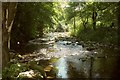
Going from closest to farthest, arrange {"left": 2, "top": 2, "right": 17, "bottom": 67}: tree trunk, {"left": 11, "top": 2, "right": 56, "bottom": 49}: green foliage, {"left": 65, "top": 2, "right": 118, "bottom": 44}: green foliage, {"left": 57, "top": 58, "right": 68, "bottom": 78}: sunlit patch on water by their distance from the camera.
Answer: {"left": 2, "top": 2, "right": 17, "bottom": 67}: tree trunk < {"left": 57, "top": 58, "right": 68, "bottom": 78}: sunlit patch on water < {"left": 65, "top": 2, "right": 118, "bottom": 44}: green foliage < {"left": 11, "top": 2, "right": 56, "bottom": 49}: green foliage

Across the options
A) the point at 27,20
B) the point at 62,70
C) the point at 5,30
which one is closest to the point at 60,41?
the point at 27,20

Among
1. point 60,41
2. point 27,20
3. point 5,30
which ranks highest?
point 27,20

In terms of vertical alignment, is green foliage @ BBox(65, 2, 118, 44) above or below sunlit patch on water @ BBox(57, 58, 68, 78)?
above

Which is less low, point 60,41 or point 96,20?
point 96,20

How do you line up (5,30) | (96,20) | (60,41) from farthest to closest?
(60,41) < (96,20) < (5,30)

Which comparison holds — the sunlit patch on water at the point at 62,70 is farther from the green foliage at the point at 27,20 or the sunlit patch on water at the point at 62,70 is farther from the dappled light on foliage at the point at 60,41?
the green foliage at the point at 27,20

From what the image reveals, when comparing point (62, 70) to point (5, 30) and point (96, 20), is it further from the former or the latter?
point (96, 20)

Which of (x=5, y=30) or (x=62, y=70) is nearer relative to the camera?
(x=5, y=30)

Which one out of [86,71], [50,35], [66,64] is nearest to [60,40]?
[50,35]

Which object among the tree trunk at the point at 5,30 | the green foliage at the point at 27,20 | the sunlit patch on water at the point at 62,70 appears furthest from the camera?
the green foliage at the point at 27,20

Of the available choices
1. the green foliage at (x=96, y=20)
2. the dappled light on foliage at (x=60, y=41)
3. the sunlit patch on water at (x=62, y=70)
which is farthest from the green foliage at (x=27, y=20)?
the sunlit patch on water at (x=62, y=70)

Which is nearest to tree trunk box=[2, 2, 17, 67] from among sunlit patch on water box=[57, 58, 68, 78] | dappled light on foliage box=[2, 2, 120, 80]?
dappled light on foliage box=[2, 2, 120, 80]

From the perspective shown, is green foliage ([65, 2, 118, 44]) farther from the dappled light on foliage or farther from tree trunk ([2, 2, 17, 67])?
tree trunk ([2, 2, 17, 67])

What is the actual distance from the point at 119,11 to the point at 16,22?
→ 2580 mm
